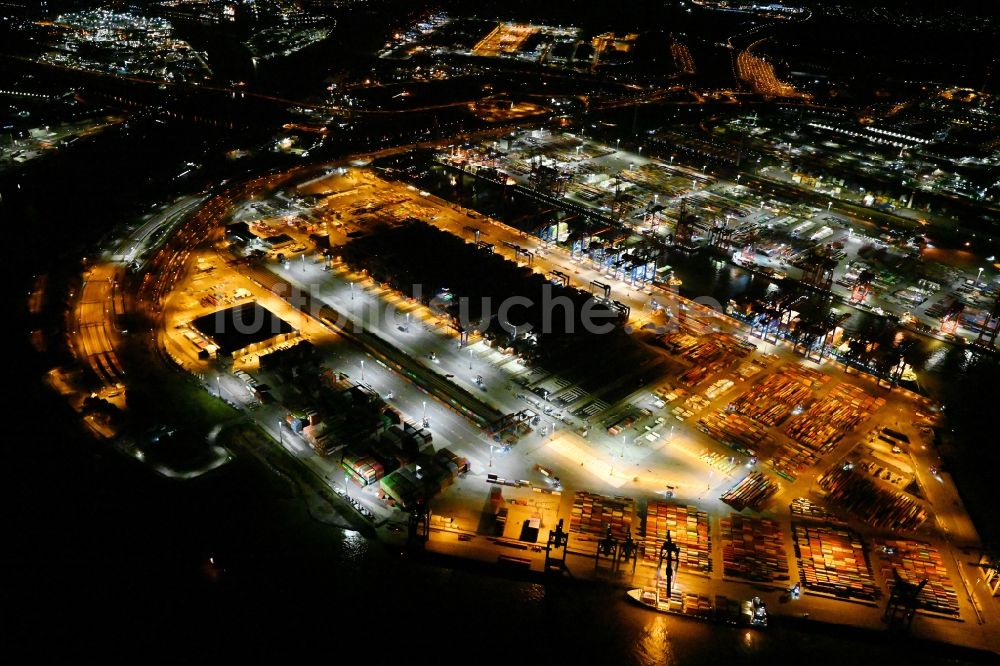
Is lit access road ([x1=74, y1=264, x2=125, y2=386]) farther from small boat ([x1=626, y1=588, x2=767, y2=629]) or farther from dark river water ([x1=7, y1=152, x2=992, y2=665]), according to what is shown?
small boat ([x1=626, y1=588, x2=767, y2=629])

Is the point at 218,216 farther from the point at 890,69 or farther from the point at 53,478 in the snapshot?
the point at 890,69

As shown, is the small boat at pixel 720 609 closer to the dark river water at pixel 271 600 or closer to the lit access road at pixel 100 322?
the dark river water at pixel 271 600

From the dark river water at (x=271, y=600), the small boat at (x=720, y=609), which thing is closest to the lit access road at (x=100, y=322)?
the dark river water at (x=271, y=600)

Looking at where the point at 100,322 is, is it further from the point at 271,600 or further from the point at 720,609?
the point at 720,609

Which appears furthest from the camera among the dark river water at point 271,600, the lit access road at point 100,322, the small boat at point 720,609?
the lit access road at point 100,322

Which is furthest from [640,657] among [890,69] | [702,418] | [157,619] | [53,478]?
[890,69]

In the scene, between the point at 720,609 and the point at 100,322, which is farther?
the point at 100,322

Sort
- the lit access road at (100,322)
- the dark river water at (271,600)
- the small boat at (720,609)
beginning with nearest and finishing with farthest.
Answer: the dark river water at (271,600) → the small boat at (720,609) → the lit access road at (100,322)

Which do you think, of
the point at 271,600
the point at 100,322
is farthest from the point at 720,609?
the point at 100,322

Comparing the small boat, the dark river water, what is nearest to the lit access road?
the dark river water

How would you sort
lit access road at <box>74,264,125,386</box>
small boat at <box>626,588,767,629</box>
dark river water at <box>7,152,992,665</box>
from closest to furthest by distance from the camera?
dark river water at <box>7,152,992,665</box> < small boat at <box>626,588,767,629</box> < lit access road at <box>74,264,125,386</box>

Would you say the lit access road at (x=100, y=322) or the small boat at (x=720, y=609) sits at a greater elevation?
the lit access road at (x=100, y=322)
